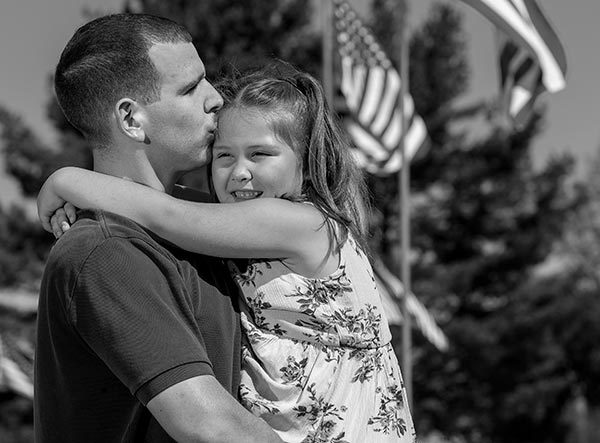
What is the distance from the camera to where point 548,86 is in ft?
30.3

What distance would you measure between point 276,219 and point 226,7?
78.0ft

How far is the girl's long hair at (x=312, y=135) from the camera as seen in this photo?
2.58 meters

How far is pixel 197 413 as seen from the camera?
1.97 metres

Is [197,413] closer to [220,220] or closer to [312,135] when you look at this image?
A: [220,220]

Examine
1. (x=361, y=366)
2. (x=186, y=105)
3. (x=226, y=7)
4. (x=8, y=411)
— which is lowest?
(x=8, y=411)

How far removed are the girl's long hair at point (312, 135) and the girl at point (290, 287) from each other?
0.12 ft

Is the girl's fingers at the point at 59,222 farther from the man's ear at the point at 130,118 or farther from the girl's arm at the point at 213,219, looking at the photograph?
the man's ear at the point at 130,118

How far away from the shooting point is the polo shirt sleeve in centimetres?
200

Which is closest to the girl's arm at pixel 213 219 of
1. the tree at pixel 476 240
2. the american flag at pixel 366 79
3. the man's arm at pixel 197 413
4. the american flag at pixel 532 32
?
the man's arm at pixel 197 413

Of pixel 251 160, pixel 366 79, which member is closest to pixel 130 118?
pixel 251 160

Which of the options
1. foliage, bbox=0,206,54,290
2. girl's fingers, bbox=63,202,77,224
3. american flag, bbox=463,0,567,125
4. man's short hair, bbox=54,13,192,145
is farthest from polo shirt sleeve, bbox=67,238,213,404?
foliage, bbox=0,206,54,290

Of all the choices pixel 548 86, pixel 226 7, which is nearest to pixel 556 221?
pixel 226 7

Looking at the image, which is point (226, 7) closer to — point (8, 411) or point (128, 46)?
point (8, 411)

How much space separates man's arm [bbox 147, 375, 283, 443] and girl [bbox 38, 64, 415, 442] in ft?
1.01
